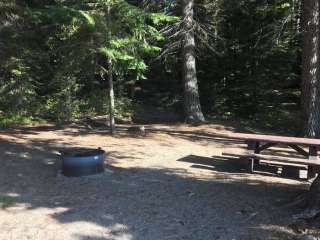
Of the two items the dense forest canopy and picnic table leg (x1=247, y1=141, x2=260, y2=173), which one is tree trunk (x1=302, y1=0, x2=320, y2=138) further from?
picnic table leg (x1=247, y1=141, x2=260, y2=173)

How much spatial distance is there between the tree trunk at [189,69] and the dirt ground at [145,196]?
4.35m

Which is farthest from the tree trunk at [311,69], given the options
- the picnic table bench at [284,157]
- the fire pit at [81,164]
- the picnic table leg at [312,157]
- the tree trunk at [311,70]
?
the fire pit at [81,164]

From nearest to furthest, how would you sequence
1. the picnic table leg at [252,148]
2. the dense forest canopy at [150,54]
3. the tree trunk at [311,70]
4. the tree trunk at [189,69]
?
the picnic table leg at [252,148] → the tree trunk at [311,70] → the dense forest canopy at [150,54] → the tree trunk at [189,69]

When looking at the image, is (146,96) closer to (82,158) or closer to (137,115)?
(137,115)

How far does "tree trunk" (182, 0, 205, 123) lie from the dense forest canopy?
1.4 inches

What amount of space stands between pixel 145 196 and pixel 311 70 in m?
6.90

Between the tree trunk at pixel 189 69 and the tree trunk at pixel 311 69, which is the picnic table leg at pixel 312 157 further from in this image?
the tree trunk at pixel 189 69

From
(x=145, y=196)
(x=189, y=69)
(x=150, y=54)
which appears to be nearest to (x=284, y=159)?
(x=145, y=196)

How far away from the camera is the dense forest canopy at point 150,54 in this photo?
1162cm

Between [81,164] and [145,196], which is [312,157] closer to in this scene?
[145,196]

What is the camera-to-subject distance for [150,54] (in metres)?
15.4

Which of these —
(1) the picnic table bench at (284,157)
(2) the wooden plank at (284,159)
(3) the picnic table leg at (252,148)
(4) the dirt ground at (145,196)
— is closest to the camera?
(4) the dirt ground at (145,196)

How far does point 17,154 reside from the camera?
32.2 feet

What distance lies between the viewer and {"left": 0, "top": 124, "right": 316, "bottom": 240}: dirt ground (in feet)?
17.1
